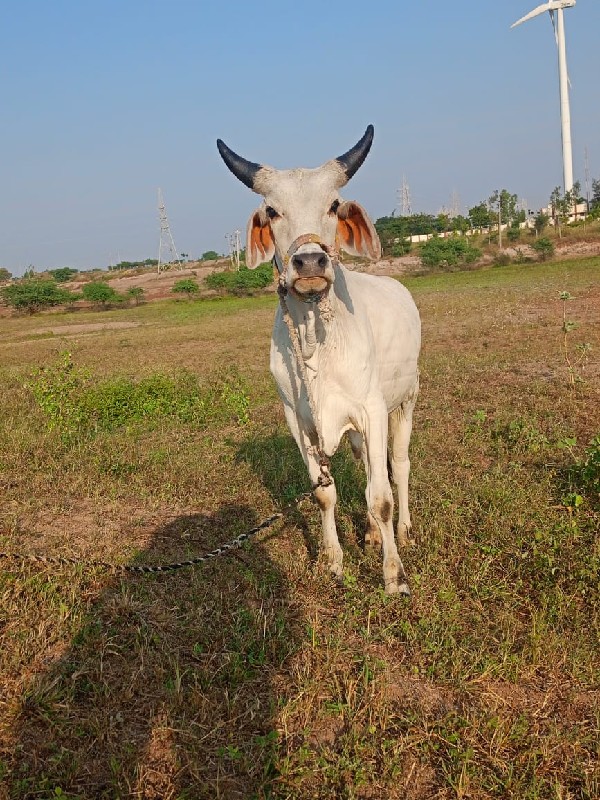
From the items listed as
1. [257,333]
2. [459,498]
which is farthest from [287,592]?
[257,333]

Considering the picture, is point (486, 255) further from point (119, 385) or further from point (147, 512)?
point (147, 512)

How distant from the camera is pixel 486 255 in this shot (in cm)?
4012

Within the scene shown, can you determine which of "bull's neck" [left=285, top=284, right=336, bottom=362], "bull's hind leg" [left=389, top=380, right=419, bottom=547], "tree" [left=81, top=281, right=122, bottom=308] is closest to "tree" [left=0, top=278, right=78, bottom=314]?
"tree" [left=81, top=281, right=122, bottom=308]

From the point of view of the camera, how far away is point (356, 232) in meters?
3.40

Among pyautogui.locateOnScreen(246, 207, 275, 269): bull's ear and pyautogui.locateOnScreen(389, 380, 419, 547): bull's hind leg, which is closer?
pyautogui.locateOnScreen(246, 207, 275, 269): bull's ear

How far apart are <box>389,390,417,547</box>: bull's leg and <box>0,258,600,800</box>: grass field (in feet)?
0.47

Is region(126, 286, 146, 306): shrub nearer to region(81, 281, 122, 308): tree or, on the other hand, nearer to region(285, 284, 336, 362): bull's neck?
region(81, 281, 122, 308): tree

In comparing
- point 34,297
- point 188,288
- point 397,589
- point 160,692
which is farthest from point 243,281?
point 160,692

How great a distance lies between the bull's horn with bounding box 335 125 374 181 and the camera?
3391 mm

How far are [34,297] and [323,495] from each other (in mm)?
38198

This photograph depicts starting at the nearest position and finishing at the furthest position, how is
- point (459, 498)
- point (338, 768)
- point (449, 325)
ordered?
point (338, 768) → point (459, 498) → point (449, 325)

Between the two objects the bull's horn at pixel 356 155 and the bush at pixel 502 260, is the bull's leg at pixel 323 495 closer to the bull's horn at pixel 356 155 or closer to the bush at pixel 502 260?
the bull's horn at pixel 356 155

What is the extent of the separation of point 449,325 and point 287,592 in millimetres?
11963

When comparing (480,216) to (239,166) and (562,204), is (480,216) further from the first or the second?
(239,166)
